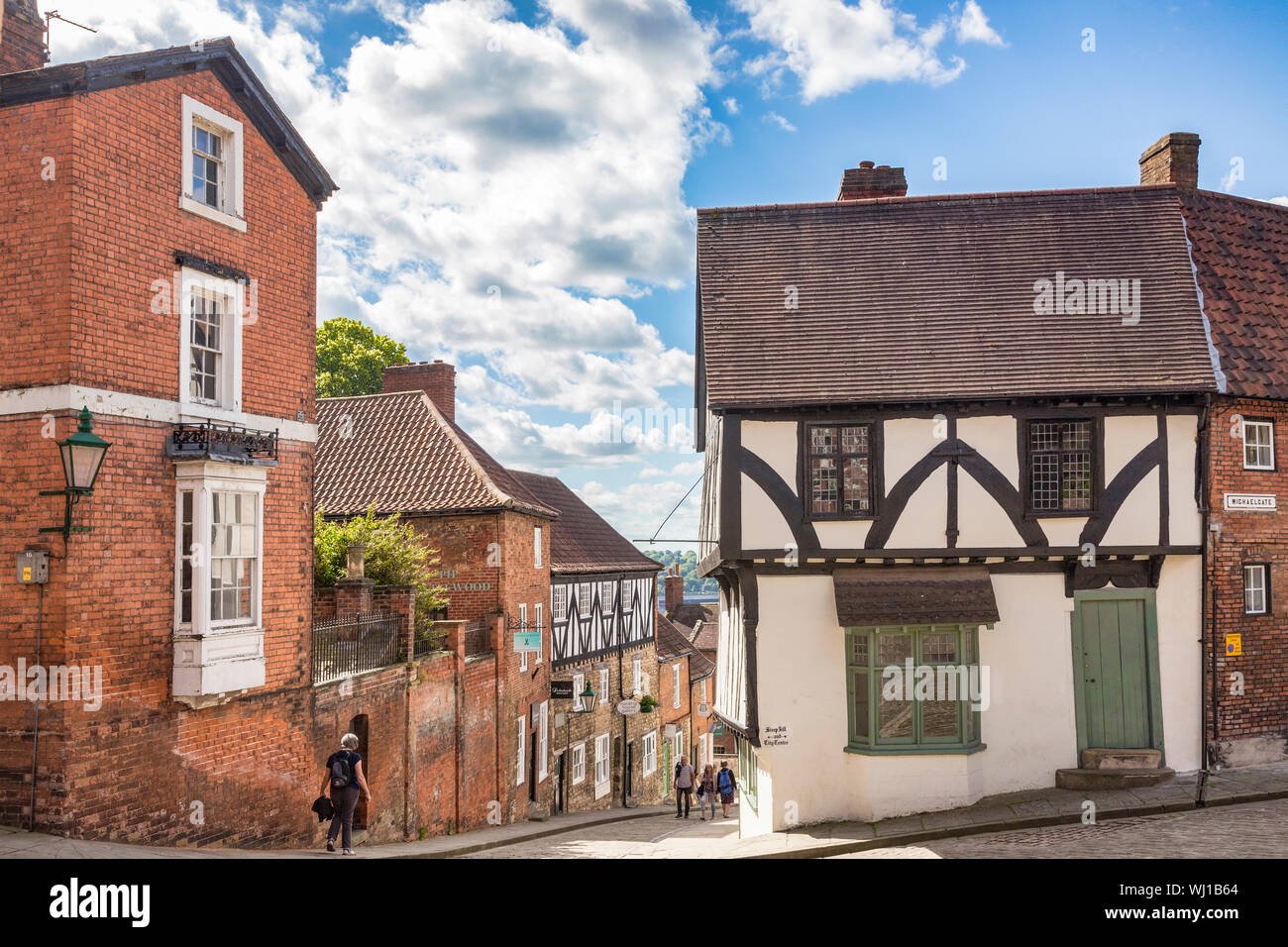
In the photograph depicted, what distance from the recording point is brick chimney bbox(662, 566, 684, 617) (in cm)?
5244

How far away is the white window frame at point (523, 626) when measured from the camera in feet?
76.4

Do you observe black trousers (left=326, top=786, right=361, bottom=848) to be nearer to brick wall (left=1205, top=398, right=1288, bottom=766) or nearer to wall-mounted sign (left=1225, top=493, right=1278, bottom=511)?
brick wall (left=1205, top=398, right=1288, bottom=766)

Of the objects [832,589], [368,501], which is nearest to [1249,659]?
[832,589]

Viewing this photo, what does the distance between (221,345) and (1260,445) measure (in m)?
14.8

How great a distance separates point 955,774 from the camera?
45.7 feet

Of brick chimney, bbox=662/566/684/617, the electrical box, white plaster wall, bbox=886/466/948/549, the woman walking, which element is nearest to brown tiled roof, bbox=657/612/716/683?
the woman walking

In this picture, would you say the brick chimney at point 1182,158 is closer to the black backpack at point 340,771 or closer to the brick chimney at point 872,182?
the brick chimney at point 872,182

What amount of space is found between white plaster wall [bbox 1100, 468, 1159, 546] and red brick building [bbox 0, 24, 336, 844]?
11.5 meters

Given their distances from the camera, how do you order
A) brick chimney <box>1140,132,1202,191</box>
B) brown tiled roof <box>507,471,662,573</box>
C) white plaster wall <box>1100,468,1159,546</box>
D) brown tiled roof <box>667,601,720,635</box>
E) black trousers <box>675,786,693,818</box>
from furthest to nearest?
brown tiled roof <box>667,601,720,635</box> → brown tiled roof <box>507,471,662,573</box> → black trousers <box>675,786,693,818</box> → brick chimney <box>1140,132,1202,191</box> → white plaster wall <box>1100,468,1159,546</box>

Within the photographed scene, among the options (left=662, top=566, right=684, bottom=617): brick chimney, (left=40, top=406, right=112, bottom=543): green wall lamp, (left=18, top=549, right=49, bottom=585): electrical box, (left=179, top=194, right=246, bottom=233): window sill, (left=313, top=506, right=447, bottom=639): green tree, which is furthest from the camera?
(left=662, top=566, right=684, bottom=617): brick chimney

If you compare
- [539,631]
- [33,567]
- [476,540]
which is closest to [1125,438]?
[476,540]

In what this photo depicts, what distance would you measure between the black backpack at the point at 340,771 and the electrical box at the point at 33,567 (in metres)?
3.92

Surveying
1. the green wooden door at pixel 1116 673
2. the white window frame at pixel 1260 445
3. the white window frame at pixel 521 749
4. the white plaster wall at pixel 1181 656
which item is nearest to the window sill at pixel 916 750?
the green wooden door at pixel 1116 673

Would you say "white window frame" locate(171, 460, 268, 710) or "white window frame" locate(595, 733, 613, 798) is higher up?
"white window frame" locate(171, 460, 268, 710)
